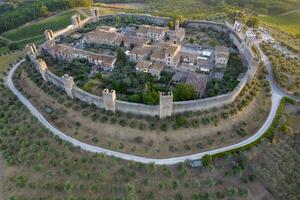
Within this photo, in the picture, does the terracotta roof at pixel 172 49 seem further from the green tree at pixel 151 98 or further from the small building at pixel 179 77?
the green tree at pixel 151 98

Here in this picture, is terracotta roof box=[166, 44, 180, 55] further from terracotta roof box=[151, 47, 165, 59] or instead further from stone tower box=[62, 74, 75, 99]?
stone tower box=[62, 74, 75, 99]

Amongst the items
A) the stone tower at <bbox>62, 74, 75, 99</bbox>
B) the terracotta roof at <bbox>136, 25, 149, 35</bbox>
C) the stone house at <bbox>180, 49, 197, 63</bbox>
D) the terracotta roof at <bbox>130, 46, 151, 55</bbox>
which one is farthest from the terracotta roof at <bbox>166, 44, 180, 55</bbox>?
the stone tower at <bbox>62, 74, 75, 99</bbox>

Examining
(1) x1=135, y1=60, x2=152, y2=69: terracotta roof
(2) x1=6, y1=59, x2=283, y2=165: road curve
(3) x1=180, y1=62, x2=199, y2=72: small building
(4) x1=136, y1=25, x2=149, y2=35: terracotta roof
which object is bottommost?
(2) x1=6, y1=59, x2=283, y2=165: road curve

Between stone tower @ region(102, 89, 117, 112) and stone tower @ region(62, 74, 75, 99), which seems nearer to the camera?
stone tower @ region(102, 89, 117, 112)

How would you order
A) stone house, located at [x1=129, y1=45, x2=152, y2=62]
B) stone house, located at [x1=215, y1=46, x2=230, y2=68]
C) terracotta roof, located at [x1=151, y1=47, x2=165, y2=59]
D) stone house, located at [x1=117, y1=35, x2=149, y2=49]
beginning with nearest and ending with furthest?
stone house, located at [x1=215, y1=46, x2=230, y2=68]
terracotta roof, located at [x1=151, y1=47, x2=165, y2=59]
stone house, located at [x1=129, y1=45, x2=152, y2=62]
stone house, located at [x1=117, y1=35, x2=149, y2=49]

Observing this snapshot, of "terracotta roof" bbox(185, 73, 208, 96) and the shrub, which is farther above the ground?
"terracotta roof" bbox(185, 73, 208, 96)

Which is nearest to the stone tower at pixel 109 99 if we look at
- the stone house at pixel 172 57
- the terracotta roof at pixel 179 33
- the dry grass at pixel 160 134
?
the dry grass at pixel 160 134

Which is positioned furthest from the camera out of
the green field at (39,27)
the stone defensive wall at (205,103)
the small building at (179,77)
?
the green field at (39,27)
